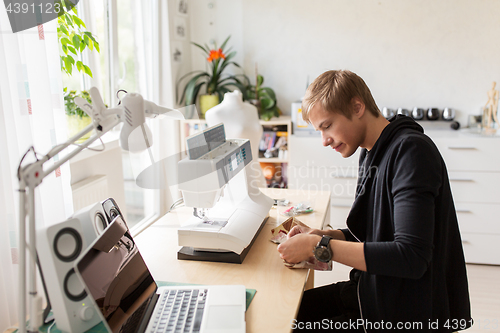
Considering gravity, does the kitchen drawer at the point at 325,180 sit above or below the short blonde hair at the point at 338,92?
below

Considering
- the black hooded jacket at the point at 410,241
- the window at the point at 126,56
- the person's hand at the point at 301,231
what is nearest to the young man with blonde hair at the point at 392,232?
the black hooded jacket at the point at 410,241

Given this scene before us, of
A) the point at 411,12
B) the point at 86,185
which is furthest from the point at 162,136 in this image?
the point at 411,12

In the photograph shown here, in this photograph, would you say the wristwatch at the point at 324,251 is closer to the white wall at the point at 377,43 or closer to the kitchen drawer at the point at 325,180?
the kitchen drawer at the point at 325,180

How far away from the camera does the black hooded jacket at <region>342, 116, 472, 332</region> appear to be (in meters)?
1.03

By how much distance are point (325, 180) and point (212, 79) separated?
1.27 metres

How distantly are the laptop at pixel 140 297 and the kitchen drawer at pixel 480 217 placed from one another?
236 cm

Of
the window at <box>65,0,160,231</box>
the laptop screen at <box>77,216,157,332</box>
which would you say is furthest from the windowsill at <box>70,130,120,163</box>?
the laptop screen at <box>77,216,157,332</box>

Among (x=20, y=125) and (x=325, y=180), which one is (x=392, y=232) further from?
(x=325, y=180)

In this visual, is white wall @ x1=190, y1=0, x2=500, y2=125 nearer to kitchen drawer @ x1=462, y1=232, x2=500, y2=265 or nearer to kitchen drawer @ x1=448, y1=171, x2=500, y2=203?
kitchen drawer @ x1=448, y1=171, x2=500, y2=203

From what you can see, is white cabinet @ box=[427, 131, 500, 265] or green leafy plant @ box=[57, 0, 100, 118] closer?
green leafy plant @ box=[57, 0, 100, 118]

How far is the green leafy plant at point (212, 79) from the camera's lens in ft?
10.8

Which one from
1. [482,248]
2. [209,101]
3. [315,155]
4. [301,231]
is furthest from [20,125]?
[482,248]

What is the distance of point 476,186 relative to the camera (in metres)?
2.86

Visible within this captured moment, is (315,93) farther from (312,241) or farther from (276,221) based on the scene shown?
(276,221)
